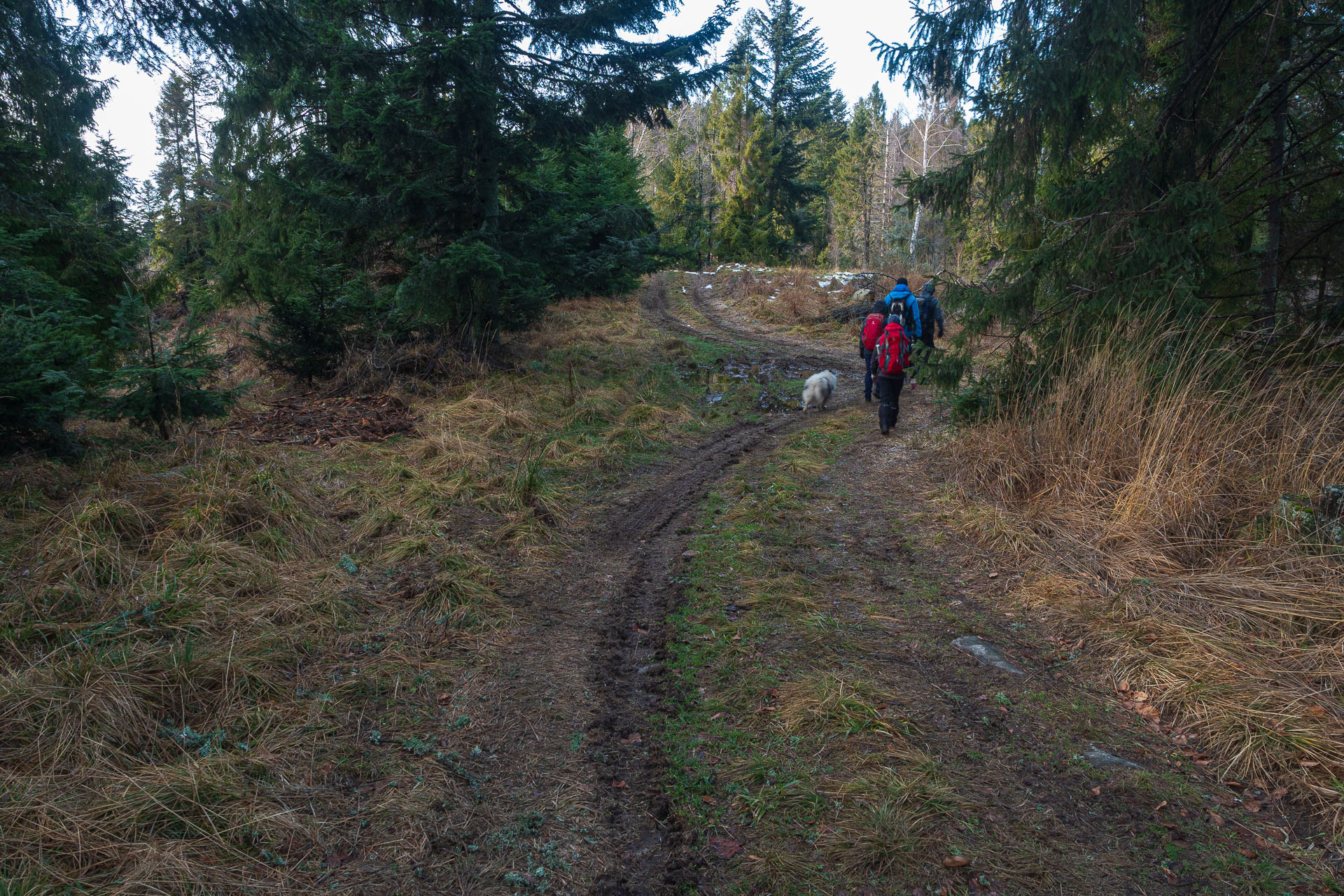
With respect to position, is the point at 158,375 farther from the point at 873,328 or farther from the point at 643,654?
the point at 873,328

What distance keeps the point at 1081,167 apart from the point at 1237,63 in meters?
1.82

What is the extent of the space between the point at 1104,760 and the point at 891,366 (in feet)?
20.6

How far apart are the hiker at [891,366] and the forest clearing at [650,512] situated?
10 cm

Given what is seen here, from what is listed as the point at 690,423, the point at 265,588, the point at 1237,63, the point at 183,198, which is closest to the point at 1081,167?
the point at 1237,63

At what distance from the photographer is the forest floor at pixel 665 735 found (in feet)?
8.52

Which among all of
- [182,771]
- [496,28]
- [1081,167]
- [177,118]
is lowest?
[182,771]

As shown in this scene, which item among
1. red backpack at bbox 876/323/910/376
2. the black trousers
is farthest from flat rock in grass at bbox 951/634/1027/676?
the black trousers

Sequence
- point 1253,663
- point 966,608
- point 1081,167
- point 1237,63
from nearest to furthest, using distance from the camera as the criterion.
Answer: point 1253,663
point 966,608
point 1237,63
point 1081,167

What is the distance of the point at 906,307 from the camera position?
989 cm

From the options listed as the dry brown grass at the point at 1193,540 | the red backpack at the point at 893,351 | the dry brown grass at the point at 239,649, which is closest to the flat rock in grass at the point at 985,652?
the dry brown grass at the point at 1193,540

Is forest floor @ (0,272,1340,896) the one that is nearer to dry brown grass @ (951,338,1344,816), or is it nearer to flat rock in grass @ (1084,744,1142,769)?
flat rock in grass @ (1084,744,1142,769)

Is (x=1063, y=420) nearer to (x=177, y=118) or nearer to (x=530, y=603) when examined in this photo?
(x=530, y=603)

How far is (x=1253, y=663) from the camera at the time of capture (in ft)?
11.9

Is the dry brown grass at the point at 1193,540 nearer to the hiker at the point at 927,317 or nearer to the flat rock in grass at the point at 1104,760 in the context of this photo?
the flat rock in grass at the point at 1104,760
